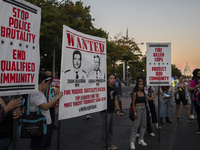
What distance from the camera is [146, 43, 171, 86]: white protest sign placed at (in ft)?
16.5

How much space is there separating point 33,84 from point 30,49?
453 mm

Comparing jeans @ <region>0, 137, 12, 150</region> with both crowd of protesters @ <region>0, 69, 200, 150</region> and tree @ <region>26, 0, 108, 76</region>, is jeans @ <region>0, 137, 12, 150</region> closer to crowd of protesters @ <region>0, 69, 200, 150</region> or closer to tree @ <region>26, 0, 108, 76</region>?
crowd of protesters @ <region>0, 69, 200, 150</region>

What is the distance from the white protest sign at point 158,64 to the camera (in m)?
5.02

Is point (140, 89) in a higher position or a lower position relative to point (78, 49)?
lower

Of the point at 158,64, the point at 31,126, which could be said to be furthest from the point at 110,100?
the point at 31,126

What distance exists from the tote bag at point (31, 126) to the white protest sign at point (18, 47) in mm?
566

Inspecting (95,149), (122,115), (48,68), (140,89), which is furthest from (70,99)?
(48,68)

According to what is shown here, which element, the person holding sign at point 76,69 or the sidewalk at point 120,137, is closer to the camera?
the person holding sign at point 76,69

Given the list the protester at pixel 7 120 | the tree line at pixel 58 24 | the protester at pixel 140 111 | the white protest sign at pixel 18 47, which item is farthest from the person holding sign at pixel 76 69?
the tree line at pixel 58 24

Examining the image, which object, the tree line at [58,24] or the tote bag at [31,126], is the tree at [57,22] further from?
the tote bag at [31,126]

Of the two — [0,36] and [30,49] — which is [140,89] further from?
[0,36]

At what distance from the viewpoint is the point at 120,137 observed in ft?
18.1

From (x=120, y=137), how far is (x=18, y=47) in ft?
13.9

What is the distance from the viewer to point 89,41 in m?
3.46
